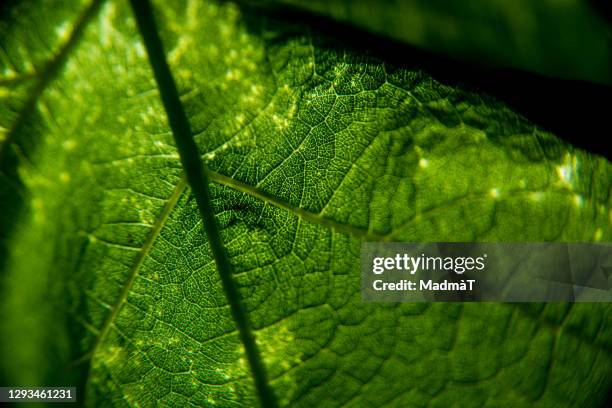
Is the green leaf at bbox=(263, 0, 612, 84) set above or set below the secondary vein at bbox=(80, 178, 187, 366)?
above

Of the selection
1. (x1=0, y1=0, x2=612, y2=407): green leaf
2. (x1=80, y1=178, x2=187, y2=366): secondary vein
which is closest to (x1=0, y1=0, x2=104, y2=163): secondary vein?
(x1=0, y1=0, x2=612, y2=407): green leaf

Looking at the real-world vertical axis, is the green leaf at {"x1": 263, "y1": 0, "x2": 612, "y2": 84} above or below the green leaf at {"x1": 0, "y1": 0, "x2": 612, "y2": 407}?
above

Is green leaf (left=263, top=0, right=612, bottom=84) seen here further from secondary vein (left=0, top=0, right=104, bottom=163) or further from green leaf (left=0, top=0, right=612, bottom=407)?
secondary vein (left=0, top=0, right=104, bottom=163)

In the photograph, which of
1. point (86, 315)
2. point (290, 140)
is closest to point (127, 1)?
point (290, 140)

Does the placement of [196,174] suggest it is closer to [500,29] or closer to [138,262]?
[138,262]

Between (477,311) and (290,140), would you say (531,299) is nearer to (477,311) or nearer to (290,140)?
(477,311)

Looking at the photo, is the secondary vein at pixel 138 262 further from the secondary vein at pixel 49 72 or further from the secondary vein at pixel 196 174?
the secondary vein at pixel 49 72

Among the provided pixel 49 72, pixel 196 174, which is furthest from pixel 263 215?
pixel 49 72

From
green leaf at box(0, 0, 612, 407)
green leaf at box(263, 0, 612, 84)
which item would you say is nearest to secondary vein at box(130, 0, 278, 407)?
green leaf at box(0, 0, 612, 407)

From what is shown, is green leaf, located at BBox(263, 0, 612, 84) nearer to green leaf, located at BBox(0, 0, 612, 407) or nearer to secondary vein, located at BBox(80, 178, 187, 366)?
green leaf, located at BBox(0, 0, 612, 407)
